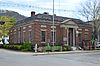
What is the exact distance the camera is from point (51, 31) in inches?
1774

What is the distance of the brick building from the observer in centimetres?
4356

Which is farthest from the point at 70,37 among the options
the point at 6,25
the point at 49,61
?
the point at 49,61

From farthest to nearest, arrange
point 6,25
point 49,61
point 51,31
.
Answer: point 6,25 < point 51,31 < point 49,61

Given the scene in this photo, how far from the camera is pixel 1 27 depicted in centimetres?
5841

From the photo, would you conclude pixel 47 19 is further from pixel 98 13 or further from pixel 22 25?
pixel 98 13

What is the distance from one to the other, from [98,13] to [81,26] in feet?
16.0

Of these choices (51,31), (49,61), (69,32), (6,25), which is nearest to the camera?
(49,61)

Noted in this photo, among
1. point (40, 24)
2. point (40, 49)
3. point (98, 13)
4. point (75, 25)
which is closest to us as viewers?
point (40, 49)

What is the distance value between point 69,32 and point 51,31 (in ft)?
14.6

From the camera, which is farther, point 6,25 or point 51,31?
point 6,25

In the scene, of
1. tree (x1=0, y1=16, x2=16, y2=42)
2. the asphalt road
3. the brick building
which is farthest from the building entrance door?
the asphalt road

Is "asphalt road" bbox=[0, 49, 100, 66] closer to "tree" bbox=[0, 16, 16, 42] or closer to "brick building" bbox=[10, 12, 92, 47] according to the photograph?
"brick building" bbox=[10, 12, 92, 47]

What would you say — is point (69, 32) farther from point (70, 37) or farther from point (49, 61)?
point (49, 61)

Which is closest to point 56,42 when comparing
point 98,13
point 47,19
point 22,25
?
point 47,19
